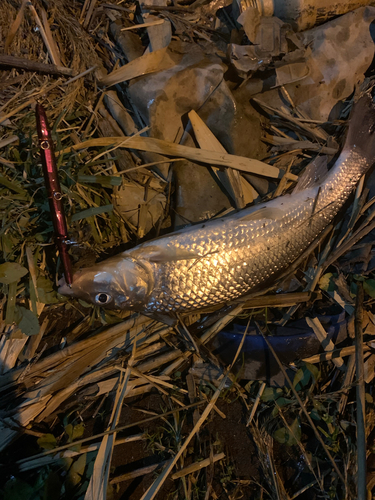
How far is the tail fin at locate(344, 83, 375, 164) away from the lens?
8.34ft

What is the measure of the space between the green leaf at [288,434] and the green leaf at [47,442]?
76.4 inches

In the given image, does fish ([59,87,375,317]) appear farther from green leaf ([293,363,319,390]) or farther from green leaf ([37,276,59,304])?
green leaf ([293,363,319,390])

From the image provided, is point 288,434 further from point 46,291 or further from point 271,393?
point 46,291

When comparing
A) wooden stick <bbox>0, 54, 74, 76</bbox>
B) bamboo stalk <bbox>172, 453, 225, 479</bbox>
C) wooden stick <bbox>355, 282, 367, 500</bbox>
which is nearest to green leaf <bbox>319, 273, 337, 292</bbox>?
wooden stick <bbox>355, 282, 367, 500</bbox>

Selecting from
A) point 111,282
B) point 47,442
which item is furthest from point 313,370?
point 47,442

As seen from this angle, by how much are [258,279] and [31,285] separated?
76.8 inches

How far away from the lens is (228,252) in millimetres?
2324

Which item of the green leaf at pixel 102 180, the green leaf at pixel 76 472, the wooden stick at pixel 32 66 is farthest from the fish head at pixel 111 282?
the wooden stick at pixel 32 66

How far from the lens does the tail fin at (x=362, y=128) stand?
254 cm

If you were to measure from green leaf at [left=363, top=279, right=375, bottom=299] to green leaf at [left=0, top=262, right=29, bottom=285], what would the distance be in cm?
295

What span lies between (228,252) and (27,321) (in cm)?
185

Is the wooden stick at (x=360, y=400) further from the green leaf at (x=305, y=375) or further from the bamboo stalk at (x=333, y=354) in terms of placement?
the green leaf at (x=305, y=375)

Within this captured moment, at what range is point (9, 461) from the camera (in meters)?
2.51

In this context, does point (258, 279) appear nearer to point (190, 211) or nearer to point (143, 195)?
point (190, 211)
